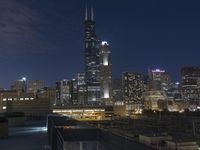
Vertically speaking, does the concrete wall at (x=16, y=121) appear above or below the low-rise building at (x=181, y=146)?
above

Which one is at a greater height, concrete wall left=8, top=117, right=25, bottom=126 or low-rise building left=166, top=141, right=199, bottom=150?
concrete wall left=8, top=117, right=25, bottom=126

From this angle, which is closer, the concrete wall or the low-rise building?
the low-rise building

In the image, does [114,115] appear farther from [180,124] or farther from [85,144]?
[85,144]

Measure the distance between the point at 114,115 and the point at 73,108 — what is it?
24337 millimetres

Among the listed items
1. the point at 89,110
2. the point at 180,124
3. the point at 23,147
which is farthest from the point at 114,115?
the point at 23,147

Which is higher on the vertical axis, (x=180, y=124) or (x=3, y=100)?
(x=3, y=100)

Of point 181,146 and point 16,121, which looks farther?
point 16,121

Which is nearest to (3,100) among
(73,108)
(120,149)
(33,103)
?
(33,103)

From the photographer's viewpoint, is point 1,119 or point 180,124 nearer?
point 1,119

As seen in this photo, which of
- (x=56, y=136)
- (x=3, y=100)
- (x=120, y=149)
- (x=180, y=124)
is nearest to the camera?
(x=120, y=149)

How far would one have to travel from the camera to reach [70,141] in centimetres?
3869

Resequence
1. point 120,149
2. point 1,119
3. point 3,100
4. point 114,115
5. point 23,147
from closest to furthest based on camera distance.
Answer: point 120,149 < point 23,147 < point 1,119 < point 3,100 < point 114,115

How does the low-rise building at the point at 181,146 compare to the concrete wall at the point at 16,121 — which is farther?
the concrete wall at the point at 16,121

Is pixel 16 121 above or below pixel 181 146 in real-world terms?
above
